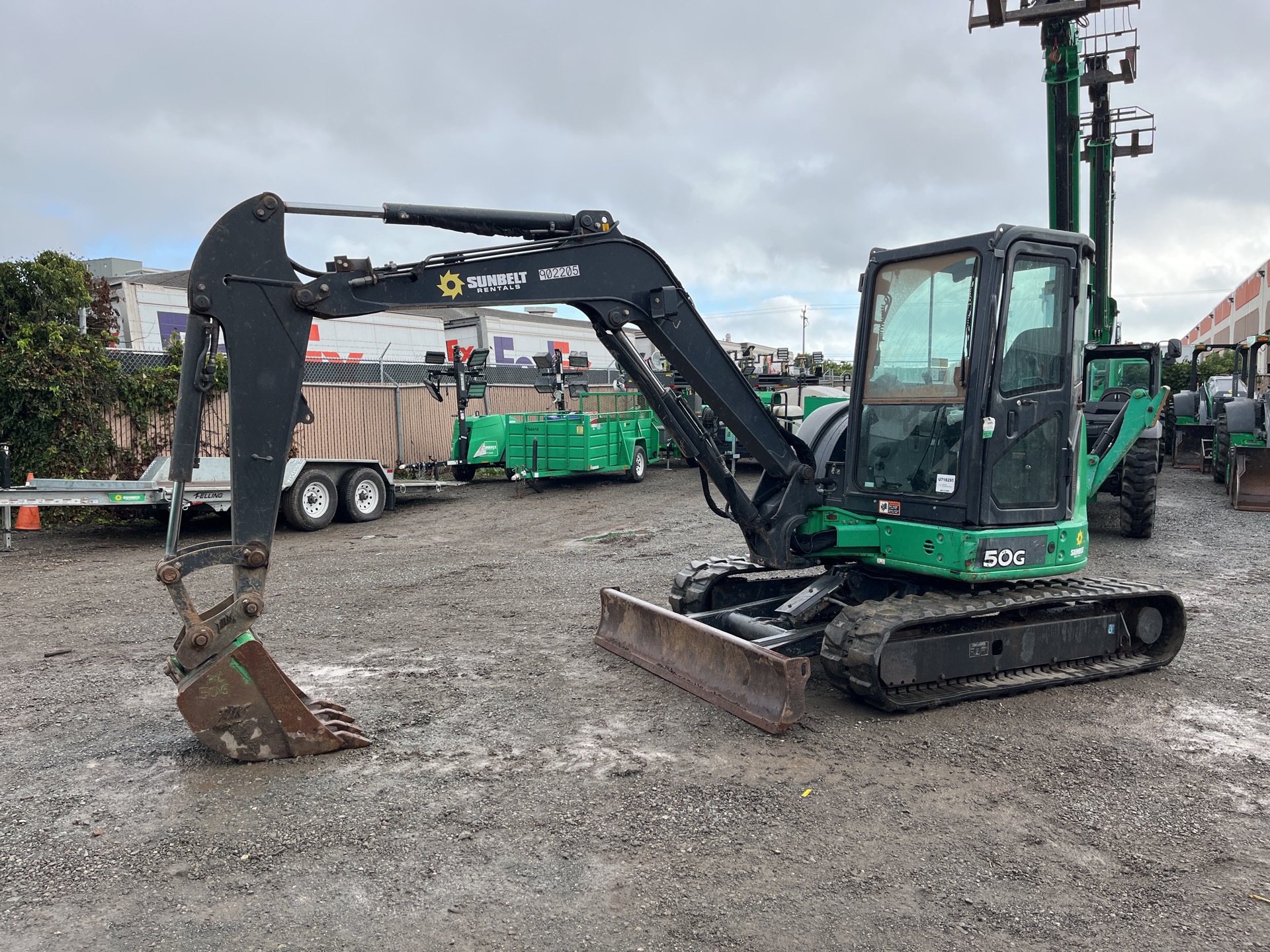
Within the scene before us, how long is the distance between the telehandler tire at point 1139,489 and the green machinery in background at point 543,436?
9.32 m

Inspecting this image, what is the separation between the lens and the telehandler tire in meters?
11.0

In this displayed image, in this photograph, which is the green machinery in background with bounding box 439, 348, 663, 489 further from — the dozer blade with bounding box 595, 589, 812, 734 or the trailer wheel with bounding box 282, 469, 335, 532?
the dozer blade with bounding box 595, 589, 812, 734

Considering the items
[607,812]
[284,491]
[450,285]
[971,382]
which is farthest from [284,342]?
[284,491]

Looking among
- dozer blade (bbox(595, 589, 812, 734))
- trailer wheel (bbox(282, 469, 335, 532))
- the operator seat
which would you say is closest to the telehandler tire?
the operator seat

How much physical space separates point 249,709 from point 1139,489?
10366mm

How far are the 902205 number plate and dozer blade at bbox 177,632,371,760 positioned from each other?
3769 mm

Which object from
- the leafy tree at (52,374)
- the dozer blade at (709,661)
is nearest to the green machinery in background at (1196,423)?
the dozer blade at (709,661)

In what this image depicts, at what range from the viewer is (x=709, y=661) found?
554 centimetres

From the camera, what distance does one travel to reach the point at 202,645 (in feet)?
14.3

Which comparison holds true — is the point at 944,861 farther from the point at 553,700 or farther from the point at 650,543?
the point at 650,543

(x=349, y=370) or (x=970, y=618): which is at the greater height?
(x=349, y=370)

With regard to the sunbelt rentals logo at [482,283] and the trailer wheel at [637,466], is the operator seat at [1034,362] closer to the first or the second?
the sunbelt rentals logo at [482,283]

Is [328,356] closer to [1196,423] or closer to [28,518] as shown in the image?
[28,518]

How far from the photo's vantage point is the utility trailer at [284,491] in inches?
431
